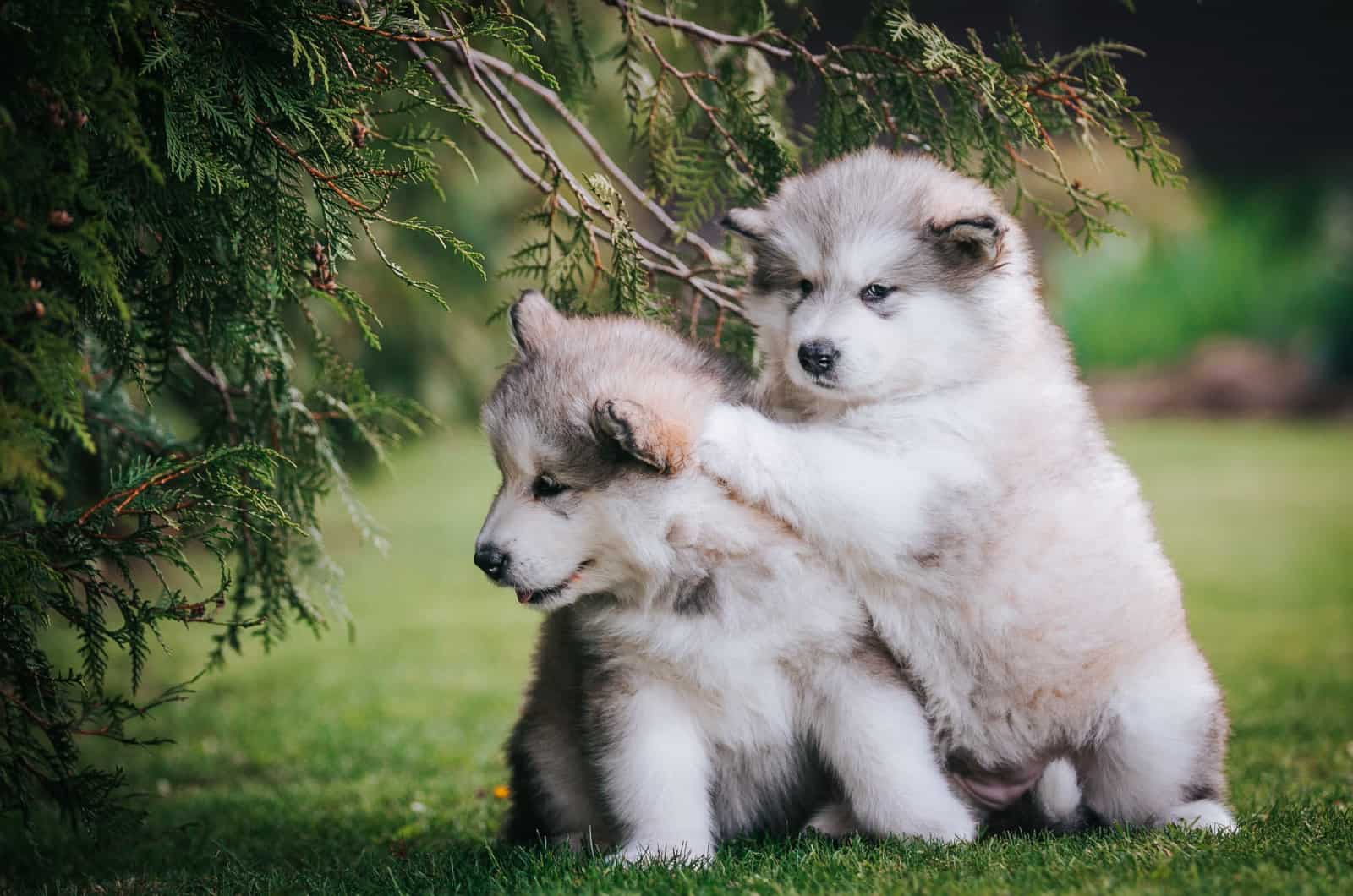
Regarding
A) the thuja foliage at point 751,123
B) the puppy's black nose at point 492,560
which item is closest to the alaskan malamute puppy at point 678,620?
the puppy's black nose at point 492,560

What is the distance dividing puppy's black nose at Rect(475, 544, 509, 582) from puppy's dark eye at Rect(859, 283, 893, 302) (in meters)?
1.16

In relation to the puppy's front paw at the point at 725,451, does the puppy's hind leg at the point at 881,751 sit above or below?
below

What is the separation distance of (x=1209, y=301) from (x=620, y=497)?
43.1 ft

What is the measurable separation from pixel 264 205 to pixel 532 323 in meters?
0.74

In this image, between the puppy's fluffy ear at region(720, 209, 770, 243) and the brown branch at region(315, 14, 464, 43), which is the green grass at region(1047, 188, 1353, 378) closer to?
the puppy's fluffy ear at region(720, 209, 770, 243)

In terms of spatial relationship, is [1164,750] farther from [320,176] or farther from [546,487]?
[320,176]

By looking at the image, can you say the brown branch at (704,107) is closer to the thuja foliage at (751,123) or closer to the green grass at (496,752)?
the thuja foliage at (751,123)

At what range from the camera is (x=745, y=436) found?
9.52ft

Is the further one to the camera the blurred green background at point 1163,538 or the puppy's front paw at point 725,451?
the blurred green background at point 1163,538

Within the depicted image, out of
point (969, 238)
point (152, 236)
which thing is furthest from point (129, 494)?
point (969, 238)

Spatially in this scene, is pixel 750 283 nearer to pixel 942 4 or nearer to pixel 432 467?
pixel 942 4

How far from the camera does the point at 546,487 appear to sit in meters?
2.93

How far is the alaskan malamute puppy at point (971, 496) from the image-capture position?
2.91 metres

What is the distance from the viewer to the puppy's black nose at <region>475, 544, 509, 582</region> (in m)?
2.85
